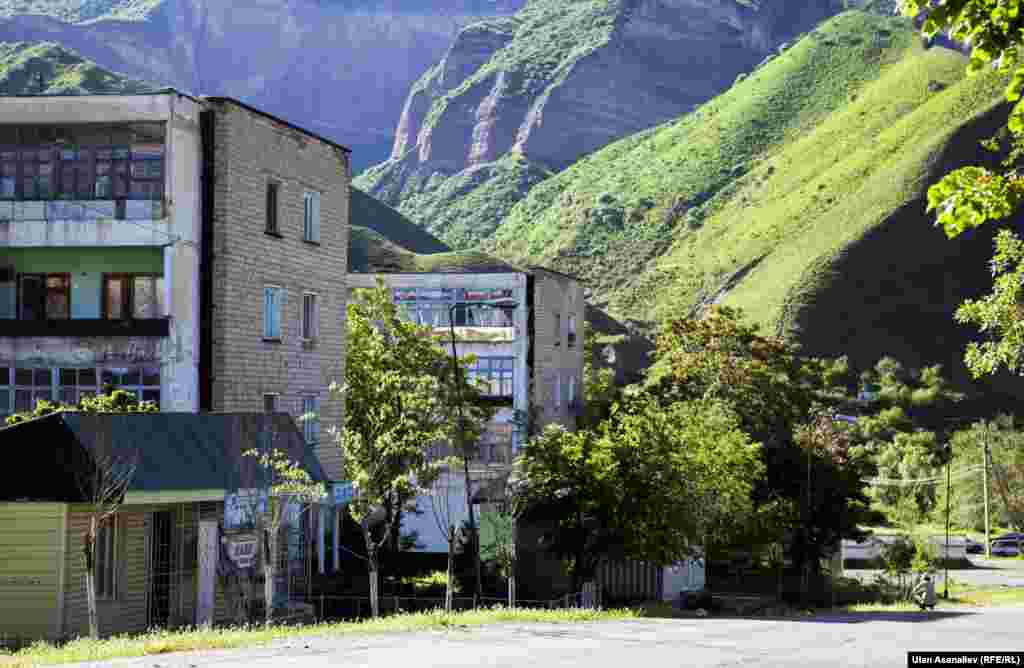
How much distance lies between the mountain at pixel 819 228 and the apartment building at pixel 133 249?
9180 cm

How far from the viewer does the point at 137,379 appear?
3541 centimetres

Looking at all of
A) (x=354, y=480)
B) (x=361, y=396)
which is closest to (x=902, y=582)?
(x=361, y=396)

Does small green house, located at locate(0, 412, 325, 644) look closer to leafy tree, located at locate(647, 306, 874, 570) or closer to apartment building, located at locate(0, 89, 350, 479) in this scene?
apartment building, located at locate(0, 89, 350, 479)

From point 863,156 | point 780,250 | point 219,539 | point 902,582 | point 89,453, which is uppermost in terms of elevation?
point 863,156

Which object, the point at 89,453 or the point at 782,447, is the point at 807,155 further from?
the point at 89,453

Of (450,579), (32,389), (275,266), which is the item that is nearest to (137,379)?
(32,389)

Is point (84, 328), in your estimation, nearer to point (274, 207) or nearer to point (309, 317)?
point (274, 207)

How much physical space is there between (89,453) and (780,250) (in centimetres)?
11849

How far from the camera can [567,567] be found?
1663 inches

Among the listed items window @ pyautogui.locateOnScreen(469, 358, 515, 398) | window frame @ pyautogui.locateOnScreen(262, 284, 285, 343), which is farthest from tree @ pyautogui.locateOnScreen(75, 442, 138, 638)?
window @ pyautogui.locateOnScreen(469, 358, 515, 398)

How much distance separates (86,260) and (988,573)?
50.3 meters

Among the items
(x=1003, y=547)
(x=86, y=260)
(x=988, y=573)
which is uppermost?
(x=86, y=260)

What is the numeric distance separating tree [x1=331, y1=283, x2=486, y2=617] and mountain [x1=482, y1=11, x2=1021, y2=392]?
81.1m

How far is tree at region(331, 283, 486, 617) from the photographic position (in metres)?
32.8
